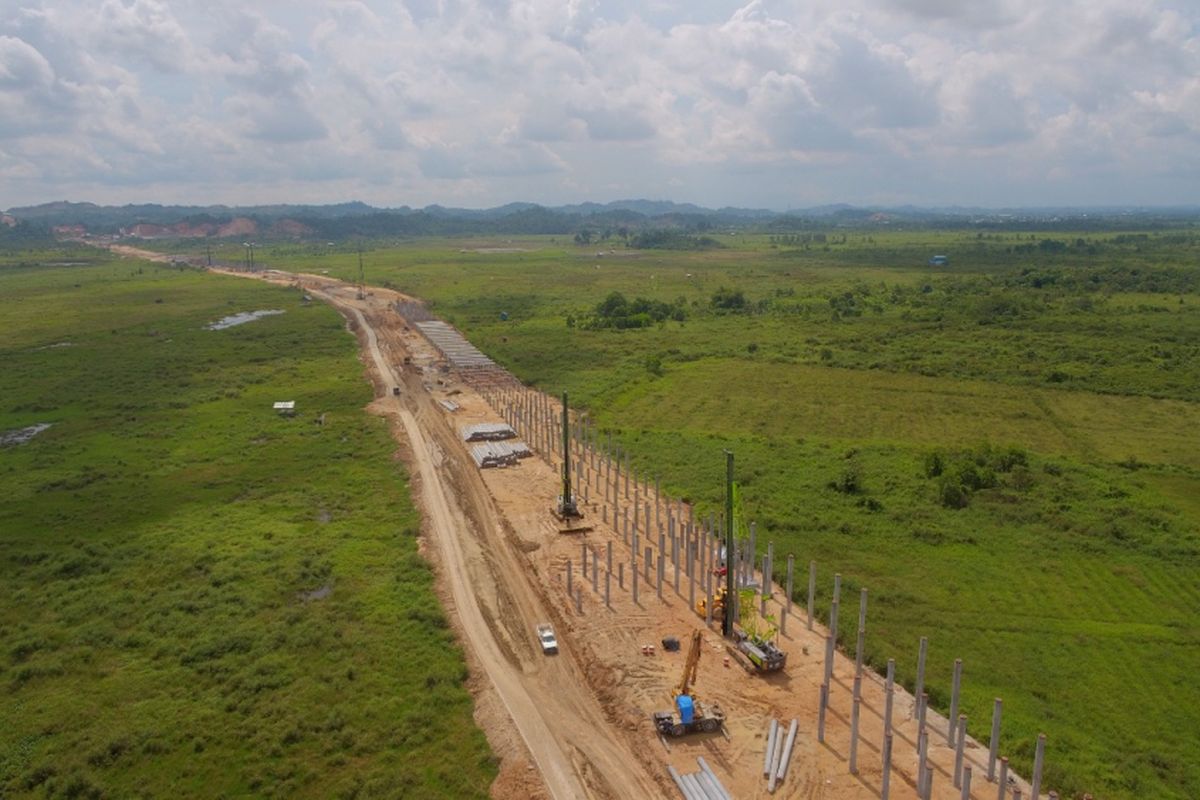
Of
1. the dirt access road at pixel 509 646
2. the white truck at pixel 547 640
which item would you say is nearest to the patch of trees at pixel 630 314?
the dirt access road at pixel 509 646

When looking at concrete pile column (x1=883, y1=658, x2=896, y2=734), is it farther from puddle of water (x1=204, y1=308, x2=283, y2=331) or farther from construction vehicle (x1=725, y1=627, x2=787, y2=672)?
puddle of water (x1=204, y1=308, x2=283, y2=331)

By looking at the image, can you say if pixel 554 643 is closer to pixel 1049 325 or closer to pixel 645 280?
pixel 1049 325

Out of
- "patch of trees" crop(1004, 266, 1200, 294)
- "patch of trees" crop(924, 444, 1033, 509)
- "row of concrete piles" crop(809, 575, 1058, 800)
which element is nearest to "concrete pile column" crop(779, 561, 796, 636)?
"row of concrete piles" crop(809, 575, 1058, 800)

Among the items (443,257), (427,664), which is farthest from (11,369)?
(443,257)

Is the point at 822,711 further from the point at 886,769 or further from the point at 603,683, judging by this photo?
the point at 603,683

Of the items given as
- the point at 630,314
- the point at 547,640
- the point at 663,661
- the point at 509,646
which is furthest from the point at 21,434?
the point at 630,314

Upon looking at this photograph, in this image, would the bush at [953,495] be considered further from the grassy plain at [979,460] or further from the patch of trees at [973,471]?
the grassy plain at [979,460]
